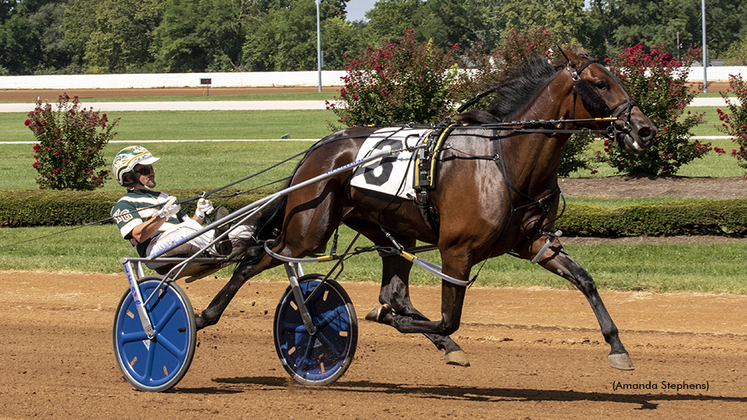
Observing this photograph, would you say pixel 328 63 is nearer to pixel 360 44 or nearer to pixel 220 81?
pixel 360 44

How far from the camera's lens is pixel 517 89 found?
4.57m

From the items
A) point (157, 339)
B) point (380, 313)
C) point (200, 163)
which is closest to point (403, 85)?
point (200, 163)

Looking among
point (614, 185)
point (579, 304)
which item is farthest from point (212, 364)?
point (614, 185)

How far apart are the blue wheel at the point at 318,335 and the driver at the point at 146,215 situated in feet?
2.01

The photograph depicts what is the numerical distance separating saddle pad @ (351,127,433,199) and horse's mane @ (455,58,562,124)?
367 mm

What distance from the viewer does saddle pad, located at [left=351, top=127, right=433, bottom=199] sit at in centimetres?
454

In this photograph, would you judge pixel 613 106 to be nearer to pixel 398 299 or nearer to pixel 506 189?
pixel 506 189

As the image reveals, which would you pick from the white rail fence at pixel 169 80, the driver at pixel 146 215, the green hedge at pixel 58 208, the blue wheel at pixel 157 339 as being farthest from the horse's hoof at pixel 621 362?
the white rail fence at pixel 169 80

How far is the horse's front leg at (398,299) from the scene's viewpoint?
4.89 meters

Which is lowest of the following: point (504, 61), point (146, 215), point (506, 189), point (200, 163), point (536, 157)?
point (200, 163)

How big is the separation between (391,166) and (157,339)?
1784 millimetres

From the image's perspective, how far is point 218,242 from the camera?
17.0 ft

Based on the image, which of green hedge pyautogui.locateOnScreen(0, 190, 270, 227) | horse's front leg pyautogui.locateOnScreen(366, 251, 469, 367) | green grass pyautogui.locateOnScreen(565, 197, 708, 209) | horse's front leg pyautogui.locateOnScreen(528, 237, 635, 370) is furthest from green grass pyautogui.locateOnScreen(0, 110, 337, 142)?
horse's front leg pyautogui.locateOnScreen(528, 237, 635, 370)

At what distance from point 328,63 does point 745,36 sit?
3101 centimetres
